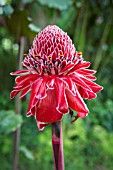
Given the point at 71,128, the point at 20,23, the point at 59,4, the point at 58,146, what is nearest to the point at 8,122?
the point at 20,23

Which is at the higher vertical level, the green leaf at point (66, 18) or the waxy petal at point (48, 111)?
the green leaf at point (66, 18)

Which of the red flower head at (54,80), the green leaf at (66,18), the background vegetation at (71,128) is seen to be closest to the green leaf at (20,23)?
the background vegetation at (71,128)

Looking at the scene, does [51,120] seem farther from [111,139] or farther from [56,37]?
[111,139]

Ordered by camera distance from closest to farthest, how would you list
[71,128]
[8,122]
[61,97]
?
[61,97]
[8,122]
[71,128]

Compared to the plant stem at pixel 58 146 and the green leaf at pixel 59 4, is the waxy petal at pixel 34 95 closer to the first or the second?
the plant stem at pixel 58 146

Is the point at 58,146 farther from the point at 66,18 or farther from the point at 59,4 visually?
the point at 66,18

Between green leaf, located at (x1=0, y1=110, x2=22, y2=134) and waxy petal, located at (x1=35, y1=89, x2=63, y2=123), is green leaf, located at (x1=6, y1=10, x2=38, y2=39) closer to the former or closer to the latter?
green leaf, located at (x1=0, y1=110, x2=22, y2=134)

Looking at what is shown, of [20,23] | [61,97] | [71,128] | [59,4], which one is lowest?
[71,128]

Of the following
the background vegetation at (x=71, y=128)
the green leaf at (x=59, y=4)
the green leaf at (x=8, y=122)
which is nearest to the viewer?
the green leaf at (x=8, y=122)

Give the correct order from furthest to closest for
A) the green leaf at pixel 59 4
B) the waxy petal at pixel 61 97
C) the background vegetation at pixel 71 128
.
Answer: the background vegetation at pixel 71 128, the green leaf at pixel 59 4, the waxy petal at pixel 61 97
